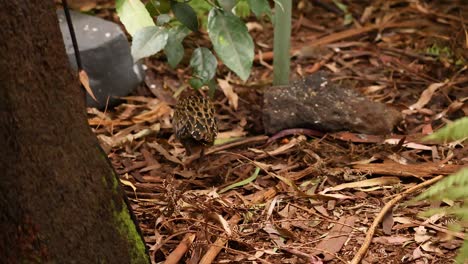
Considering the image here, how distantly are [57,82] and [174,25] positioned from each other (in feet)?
4.52

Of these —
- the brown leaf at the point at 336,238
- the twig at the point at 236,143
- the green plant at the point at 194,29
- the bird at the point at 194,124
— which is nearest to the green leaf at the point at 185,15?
the green plant at the point at 194,29

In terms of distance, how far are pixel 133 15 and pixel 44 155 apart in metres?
1.13

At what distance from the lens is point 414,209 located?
2.99 metres

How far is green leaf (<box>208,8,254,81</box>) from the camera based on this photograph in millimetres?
3037

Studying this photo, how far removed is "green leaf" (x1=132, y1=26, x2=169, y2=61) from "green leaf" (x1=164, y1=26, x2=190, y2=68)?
0.17m

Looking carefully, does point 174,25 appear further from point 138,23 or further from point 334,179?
point 334,179

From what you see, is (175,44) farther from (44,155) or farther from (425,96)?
(425,96)

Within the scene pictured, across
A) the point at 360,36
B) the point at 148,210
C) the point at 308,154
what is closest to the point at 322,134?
the point at 308,154

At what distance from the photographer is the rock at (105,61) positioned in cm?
419

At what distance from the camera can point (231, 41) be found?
3.06 metres

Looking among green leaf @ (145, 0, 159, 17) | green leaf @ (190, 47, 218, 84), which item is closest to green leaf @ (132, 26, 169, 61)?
green leaf @ (145, 0, 159, 17)

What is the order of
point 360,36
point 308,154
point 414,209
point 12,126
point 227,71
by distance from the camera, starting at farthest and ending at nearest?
1. point 360,36
2. point 227,71
3. point 308,154
4. point 414,209
5. point 12,126

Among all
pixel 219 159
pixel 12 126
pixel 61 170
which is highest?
pixel 12 126

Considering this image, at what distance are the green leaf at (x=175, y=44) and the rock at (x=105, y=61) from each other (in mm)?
1070
